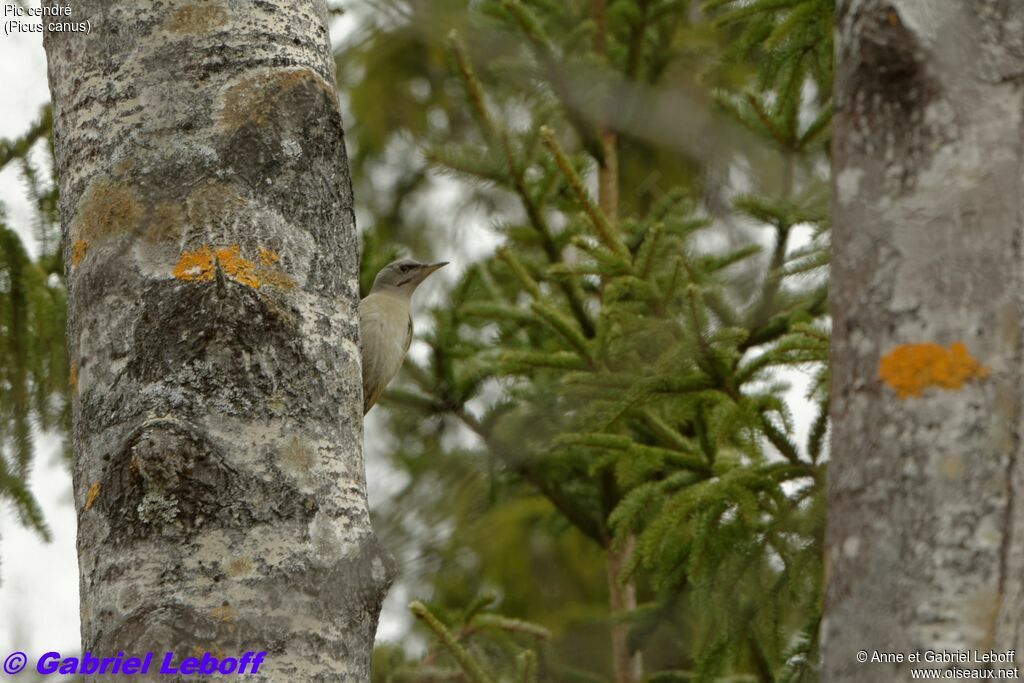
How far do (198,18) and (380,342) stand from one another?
92.4 inches

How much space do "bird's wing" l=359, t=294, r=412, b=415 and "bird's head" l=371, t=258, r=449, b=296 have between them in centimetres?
25

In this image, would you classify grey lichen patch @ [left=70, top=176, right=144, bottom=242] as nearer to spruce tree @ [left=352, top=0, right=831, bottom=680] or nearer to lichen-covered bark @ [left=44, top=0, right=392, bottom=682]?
lichen-covered bark @ [left=44, top=0, right=392, bottom=682]

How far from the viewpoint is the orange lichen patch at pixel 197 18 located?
246 cm

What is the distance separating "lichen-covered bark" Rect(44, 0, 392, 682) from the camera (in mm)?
2121

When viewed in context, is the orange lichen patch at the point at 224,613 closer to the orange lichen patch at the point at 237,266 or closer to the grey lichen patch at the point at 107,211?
the orange lichen patch at the point at 237,266

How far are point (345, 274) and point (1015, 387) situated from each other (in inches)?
53.7

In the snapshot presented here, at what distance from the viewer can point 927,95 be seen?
1616mm

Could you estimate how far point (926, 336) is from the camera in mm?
1526

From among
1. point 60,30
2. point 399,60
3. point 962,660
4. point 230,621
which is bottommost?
point 962,660

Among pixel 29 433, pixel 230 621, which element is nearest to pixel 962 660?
pixel 230 621

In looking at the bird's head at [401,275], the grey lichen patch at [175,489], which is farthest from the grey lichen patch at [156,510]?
the bird's head at [401,275]

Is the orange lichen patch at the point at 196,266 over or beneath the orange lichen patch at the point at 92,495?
over

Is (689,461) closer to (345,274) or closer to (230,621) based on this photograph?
(345,274)

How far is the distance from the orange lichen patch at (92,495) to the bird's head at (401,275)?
118 inches
